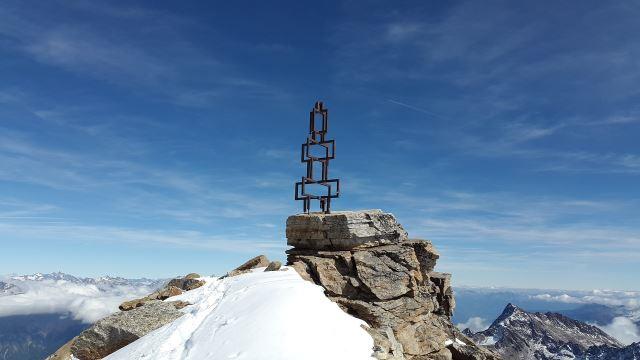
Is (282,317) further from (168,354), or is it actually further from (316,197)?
(316,197)

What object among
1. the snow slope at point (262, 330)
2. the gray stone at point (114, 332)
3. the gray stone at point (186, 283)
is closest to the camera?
the snow slope at point (262, 330)

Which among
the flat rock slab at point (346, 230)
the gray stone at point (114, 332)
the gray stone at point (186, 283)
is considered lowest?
the gray stone at point (114, 332)

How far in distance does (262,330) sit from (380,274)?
11252 mm

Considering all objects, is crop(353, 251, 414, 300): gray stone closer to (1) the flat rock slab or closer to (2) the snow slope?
(1) the flat rock slab

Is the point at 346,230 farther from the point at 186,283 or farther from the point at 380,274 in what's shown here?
the point at 186,283

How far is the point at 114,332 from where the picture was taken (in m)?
23.1

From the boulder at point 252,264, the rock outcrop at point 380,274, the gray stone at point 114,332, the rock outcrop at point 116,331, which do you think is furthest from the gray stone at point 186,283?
the rock outcrop at point 380,274

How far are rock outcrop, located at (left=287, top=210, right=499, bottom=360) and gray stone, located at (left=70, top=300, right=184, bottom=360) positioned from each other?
8.97 meters

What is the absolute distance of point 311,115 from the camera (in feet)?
106

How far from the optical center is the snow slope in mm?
18438

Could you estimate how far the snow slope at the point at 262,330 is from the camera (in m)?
18.4

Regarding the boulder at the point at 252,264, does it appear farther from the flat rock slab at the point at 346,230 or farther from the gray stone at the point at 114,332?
the gray stone at the point at 114,332

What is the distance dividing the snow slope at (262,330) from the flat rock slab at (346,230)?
5507mm

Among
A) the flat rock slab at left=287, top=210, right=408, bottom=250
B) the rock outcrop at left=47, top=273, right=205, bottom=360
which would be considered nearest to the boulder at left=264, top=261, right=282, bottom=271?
the flat rock slab at left=287, top=210, right=408, bottom=250
